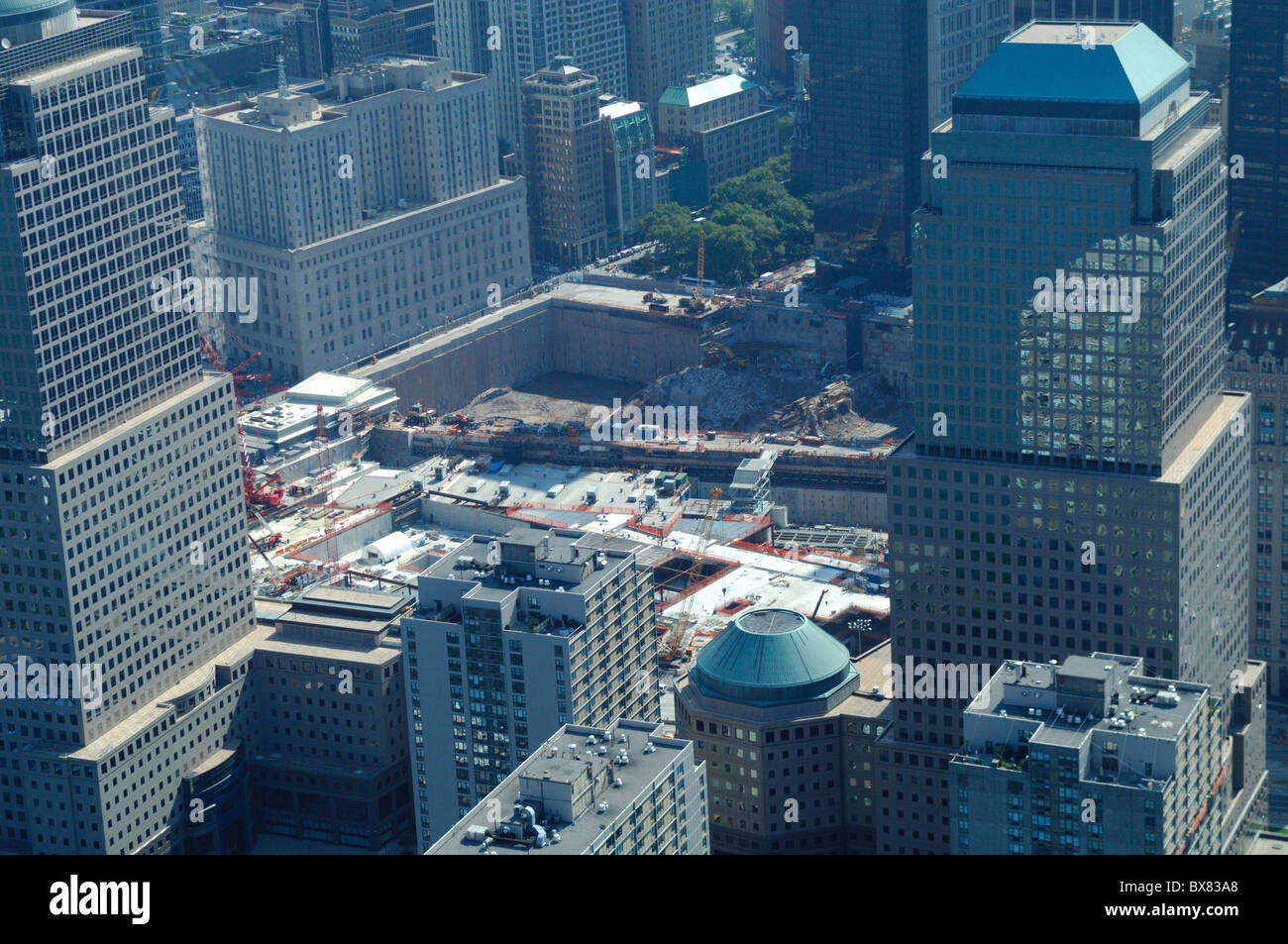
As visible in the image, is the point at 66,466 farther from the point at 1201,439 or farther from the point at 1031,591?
the point at 1201,439

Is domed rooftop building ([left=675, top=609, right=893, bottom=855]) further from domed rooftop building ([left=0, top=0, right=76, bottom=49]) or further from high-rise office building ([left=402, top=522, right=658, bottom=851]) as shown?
domed rooftop building ([left=0, top=0, right=76, bottom=49])

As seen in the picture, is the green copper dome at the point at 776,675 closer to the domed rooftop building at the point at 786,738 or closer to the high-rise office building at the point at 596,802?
the domed rooftop building at the point at 786,738

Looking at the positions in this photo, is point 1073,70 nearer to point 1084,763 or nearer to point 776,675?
point 1084,763

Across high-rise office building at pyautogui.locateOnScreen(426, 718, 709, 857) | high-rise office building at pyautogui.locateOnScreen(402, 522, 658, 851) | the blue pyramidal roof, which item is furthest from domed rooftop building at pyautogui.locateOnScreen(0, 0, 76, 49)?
high-rise office building at pyautogui.locateOnScreen(426, 718, 709, 857)

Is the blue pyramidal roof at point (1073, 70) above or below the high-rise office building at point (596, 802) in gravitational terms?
above

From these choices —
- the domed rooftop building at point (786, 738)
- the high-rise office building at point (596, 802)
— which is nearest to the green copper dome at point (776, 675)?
the domed rooftop building at point (786, 738)
